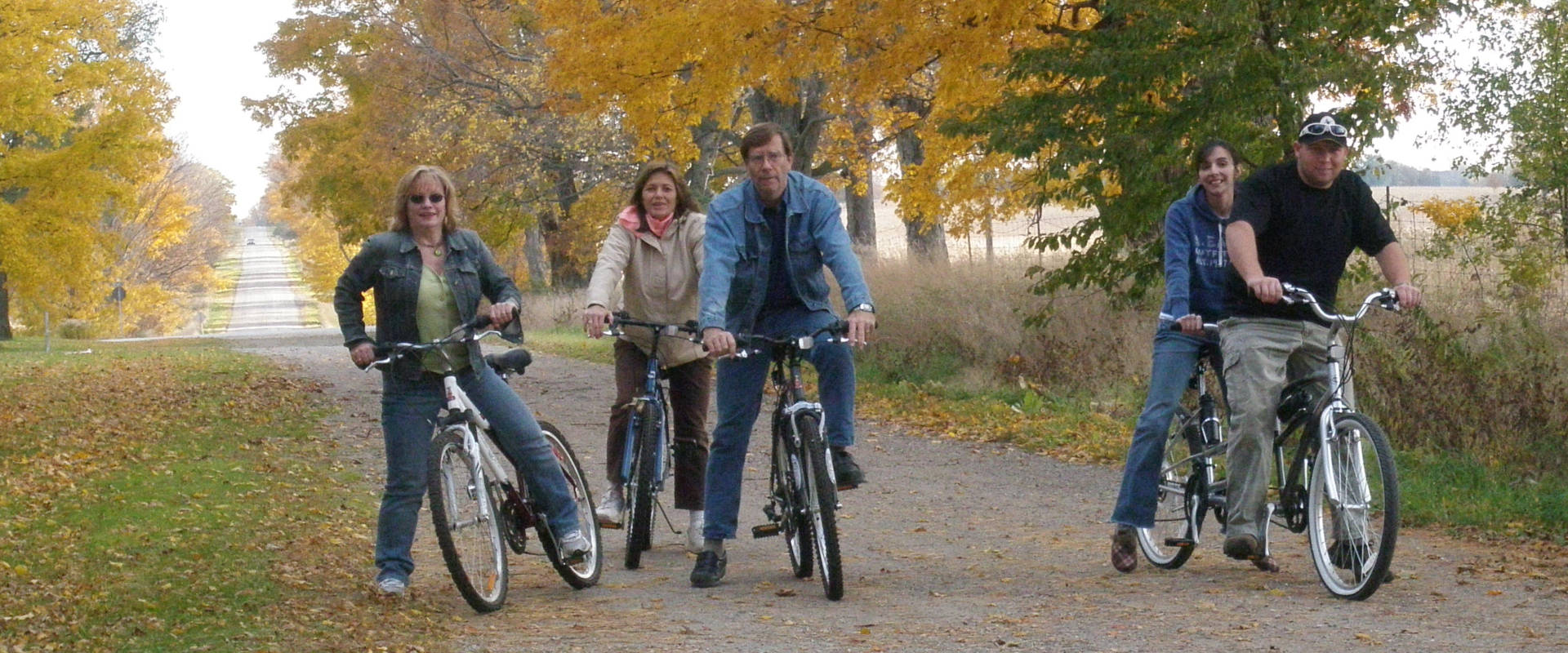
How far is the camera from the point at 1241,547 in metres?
6.85

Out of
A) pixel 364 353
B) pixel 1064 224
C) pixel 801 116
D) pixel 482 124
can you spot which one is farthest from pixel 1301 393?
pixel 482 124

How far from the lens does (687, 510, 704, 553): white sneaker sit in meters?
8.17

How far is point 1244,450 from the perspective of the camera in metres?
6.83

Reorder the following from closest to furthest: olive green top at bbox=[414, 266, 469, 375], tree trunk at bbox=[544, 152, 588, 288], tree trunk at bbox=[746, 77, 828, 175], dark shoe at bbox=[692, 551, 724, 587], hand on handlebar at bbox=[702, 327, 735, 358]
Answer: hand on handlebar at bbox=[702, 327, 735, 358], olive green top at bbox=[414, 266, 469, 375], dark shoe at bbox=[692, 551, 724, 587], tree trunk at bbox=[746, 77, 828, 175], tree trunk at bbox=[544, 152, 588, 288]

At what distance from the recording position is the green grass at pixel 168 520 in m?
6.43

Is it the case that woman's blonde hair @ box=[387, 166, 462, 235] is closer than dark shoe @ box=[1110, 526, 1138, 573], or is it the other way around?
woman's blonde hair @ box=[387, 166, 462, 235]

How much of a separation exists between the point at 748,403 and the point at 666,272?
3.78 ft

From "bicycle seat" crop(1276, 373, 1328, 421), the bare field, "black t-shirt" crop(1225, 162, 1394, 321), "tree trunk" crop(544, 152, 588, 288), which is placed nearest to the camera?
"black t-shirt" crop(1225, 162, 1394, 321)

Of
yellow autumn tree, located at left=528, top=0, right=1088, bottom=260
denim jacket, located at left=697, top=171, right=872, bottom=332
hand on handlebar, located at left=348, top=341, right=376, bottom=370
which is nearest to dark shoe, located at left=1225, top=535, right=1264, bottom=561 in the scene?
denim jacket, located at left=697, top=171, right=872, bottom=332

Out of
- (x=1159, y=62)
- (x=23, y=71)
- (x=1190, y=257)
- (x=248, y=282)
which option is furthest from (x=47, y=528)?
(x=248, y=282)

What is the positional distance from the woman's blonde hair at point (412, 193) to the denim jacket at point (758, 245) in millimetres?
1053

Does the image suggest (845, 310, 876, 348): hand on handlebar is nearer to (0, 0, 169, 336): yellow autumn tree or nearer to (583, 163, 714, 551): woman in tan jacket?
(583, 163, 714, 551): woman in tan jacket

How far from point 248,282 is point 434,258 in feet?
447

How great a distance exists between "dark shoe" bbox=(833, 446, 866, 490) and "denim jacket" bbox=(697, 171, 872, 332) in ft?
1.94
